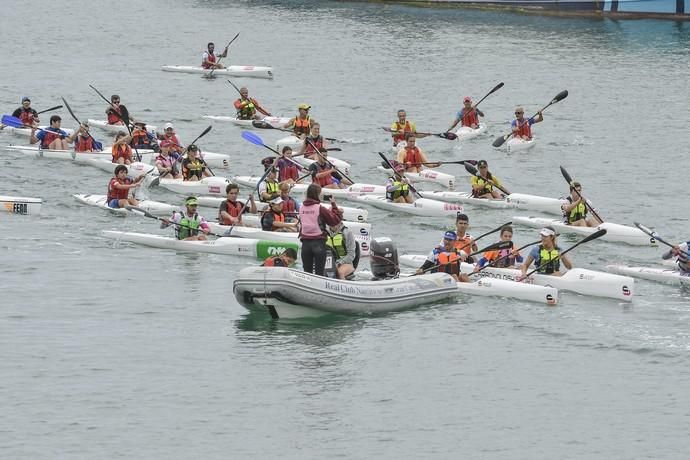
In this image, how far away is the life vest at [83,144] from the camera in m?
46.5

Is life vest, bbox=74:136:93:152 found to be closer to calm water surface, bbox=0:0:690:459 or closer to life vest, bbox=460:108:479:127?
calm water surface, bbox=0:0:690:459

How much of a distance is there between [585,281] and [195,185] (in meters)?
14.7

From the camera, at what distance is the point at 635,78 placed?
214 ft

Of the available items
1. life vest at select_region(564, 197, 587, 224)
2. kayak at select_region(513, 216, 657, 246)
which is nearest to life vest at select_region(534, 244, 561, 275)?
kayak at select_region(513, 216, 657, 246)

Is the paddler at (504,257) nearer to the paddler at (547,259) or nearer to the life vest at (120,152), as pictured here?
the paddler at (547,259)

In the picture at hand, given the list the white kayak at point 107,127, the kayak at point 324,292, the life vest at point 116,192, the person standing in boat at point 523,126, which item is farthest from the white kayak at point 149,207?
the person standing in boat at point 523,126

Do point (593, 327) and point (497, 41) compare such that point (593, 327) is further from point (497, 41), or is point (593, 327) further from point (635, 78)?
point (497, 41)

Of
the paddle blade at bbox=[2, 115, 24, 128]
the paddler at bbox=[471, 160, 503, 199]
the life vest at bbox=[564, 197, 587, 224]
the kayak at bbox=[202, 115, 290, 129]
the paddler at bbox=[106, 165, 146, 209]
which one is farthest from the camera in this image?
the kayak at bbox=[202, 115, 290, 129]

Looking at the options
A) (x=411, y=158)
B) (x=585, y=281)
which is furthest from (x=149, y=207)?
(x=585, y=281)

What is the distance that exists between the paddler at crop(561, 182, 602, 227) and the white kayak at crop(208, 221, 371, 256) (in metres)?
5.41

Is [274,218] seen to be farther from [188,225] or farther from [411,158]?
[411,158]

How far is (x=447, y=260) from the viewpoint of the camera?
31672 mm

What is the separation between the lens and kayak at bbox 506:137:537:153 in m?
49.8

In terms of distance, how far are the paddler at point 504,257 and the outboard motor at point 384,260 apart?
2689 mm
